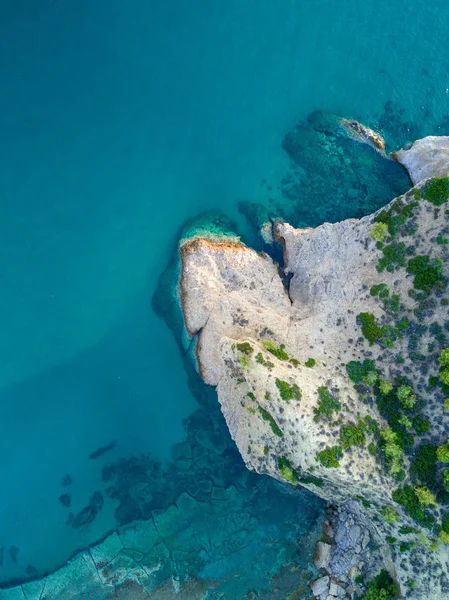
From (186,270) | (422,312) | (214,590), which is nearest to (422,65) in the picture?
(422,312)

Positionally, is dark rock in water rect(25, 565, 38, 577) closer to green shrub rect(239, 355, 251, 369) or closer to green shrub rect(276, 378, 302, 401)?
green shrub rect(239, 355, 251, 369)

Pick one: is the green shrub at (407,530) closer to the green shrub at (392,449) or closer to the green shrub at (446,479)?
the green shrub at (446,479)

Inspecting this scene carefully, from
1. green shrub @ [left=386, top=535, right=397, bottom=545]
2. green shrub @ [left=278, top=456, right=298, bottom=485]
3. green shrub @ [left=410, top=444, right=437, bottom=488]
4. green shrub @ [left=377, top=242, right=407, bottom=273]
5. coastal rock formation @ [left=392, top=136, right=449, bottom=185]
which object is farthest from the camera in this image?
coastal rock formation @ [left=392, top=136, right=449, bottom=185]

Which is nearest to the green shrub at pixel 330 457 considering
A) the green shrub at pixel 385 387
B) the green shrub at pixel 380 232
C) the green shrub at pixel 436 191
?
the green shrub at pixel 385 387

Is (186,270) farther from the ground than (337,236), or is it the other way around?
(186,270)

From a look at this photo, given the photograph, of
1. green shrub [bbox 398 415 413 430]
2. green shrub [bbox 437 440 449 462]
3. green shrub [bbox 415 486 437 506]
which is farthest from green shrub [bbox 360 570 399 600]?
green shrub [bbox 398 415 413 430]

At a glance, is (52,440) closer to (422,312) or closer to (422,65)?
(422,312)

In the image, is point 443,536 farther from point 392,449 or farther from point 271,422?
point 271,422
